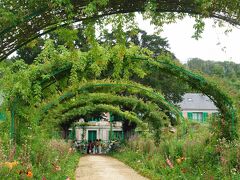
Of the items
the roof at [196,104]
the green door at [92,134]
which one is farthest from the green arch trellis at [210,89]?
the roof at [196,104]

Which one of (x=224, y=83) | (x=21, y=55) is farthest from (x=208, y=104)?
(x=224, y=83)

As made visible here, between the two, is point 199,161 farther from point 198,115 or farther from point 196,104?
point 196,104

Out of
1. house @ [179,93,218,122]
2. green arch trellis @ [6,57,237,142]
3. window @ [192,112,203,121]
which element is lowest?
green arch trellis @ [6,57,237,142]

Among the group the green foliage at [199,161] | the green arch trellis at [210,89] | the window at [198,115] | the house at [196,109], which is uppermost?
the house at [196,109]

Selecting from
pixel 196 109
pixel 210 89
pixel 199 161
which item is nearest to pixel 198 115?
pixel 196 109

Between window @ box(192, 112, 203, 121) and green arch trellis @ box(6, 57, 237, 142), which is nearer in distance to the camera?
green arch trellis @ box(6, 57, 237, 142)

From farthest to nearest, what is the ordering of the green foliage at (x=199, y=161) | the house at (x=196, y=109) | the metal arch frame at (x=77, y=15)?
1. the house at (x=196, y=109)
2. the green foliage at (x=199, y=161)
3. the metal arch frame at (x=77, y=15)

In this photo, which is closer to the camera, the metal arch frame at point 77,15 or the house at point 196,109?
the metal arch frame at point 77,15

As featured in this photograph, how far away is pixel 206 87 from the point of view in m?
10.1

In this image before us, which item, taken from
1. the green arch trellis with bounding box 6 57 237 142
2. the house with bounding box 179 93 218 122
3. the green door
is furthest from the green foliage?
the house with bounding box 179 93 218 122

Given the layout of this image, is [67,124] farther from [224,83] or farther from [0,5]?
[0,5]

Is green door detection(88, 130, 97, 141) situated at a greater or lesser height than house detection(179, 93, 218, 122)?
lesser

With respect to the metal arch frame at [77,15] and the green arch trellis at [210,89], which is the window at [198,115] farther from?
the metal arch frame at [77,15]

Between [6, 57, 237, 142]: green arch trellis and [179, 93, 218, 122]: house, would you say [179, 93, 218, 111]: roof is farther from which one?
[6, 57, 237, 142]: green arch trellis
